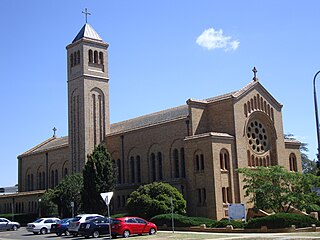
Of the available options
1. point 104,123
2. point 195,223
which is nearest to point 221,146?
point 195,223

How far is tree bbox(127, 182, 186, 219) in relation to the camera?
46781 mm

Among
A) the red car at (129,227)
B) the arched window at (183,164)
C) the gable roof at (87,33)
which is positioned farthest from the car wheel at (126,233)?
the gable roof at (87,33)

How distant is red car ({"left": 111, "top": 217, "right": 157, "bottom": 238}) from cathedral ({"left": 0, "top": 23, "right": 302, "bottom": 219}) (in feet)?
34.5

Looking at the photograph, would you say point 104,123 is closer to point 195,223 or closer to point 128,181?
point 128,181

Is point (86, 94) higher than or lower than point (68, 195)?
higher

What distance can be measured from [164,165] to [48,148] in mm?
27183

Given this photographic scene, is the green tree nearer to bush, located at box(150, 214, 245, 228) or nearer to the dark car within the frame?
bush, located at box(150, 214, 245, 228)

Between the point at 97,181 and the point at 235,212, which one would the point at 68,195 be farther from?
the point at 235,212

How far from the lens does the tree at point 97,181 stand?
52688 millimetres

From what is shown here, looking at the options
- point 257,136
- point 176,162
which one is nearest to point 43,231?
point 176,162

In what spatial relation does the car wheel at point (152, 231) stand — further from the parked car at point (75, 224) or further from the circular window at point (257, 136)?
the circular window at point (257, 136)

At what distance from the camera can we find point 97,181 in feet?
173

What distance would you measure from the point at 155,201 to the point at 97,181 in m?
8.62

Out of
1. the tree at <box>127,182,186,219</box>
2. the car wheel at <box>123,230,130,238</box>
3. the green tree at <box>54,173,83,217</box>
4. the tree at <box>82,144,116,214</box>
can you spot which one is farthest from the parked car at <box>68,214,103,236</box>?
the green tree at <box>54,173,83,217</box>
